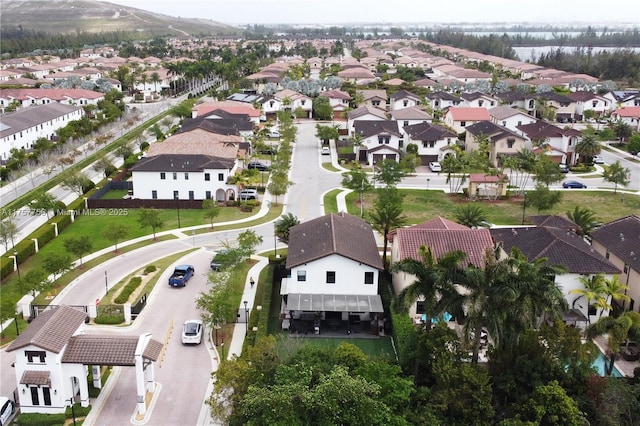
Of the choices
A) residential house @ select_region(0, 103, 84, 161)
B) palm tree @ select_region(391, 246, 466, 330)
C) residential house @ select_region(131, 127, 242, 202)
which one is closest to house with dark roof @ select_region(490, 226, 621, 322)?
palm tree @ select_region(391, 246, 466, 330)

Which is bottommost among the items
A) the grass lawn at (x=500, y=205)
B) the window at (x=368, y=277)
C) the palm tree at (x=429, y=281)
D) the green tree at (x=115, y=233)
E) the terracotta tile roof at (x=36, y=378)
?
the grass lawn at (x=500, y=205)

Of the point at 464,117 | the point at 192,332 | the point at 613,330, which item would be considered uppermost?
the point at 613,330

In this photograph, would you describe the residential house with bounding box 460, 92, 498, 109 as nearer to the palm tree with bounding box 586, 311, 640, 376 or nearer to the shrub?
the shrub

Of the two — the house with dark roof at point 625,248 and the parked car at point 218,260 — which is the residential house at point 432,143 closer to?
the house with dark roof at point 625,248

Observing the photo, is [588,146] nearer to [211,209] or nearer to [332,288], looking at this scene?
[211,209]

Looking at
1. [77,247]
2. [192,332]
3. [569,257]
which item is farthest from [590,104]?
[192,332]

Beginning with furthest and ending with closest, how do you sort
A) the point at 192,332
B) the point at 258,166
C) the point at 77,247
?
the point at 258,166
the point at 77,247
the point at 192,332

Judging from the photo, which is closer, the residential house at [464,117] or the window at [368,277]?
the window at [368,277]

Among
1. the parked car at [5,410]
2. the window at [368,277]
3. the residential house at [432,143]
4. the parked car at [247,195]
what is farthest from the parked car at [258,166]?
the parked car at [5,410]
